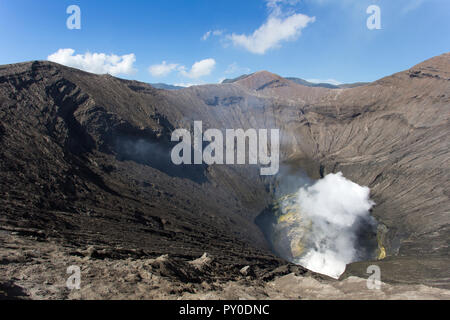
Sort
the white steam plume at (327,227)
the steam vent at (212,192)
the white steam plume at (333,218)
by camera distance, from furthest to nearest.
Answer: the white steam plume at (327,227)
the white steam plume at (333,218)
the steam vent at (212,192)

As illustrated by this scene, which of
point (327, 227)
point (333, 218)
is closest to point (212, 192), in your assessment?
point (327, 227)

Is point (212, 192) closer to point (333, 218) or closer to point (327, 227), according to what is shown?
point (327, 227)

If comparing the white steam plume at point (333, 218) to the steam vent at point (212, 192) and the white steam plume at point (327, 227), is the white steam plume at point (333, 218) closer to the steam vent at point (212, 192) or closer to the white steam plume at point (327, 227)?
the white steam plume at point (327, 227)

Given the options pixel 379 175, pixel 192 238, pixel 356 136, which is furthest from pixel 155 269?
pixel 356 136

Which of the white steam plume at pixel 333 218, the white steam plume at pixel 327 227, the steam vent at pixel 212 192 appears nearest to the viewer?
the steam vent at pixel 212 192

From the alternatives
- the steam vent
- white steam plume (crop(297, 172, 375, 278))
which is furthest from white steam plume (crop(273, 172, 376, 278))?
the steam vent

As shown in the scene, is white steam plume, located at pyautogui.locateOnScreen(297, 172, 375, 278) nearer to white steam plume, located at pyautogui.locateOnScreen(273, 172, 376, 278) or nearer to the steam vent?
white steam plume, located at pyautogui.locateOnScreen(273, 172, 376, 278)

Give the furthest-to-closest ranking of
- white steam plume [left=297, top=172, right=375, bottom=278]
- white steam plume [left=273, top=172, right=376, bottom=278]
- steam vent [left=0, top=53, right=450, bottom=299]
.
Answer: white steam plume [left=273, top=172, right=376, bottom=278], white steam plume [left=297, top=172, right=375, bottom=278], steam vent [left=0, top=53, right=450, bottom=299]

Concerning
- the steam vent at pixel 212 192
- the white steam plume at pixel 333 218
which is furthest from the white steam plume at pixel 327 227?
the steam vent at pixel 212 192
